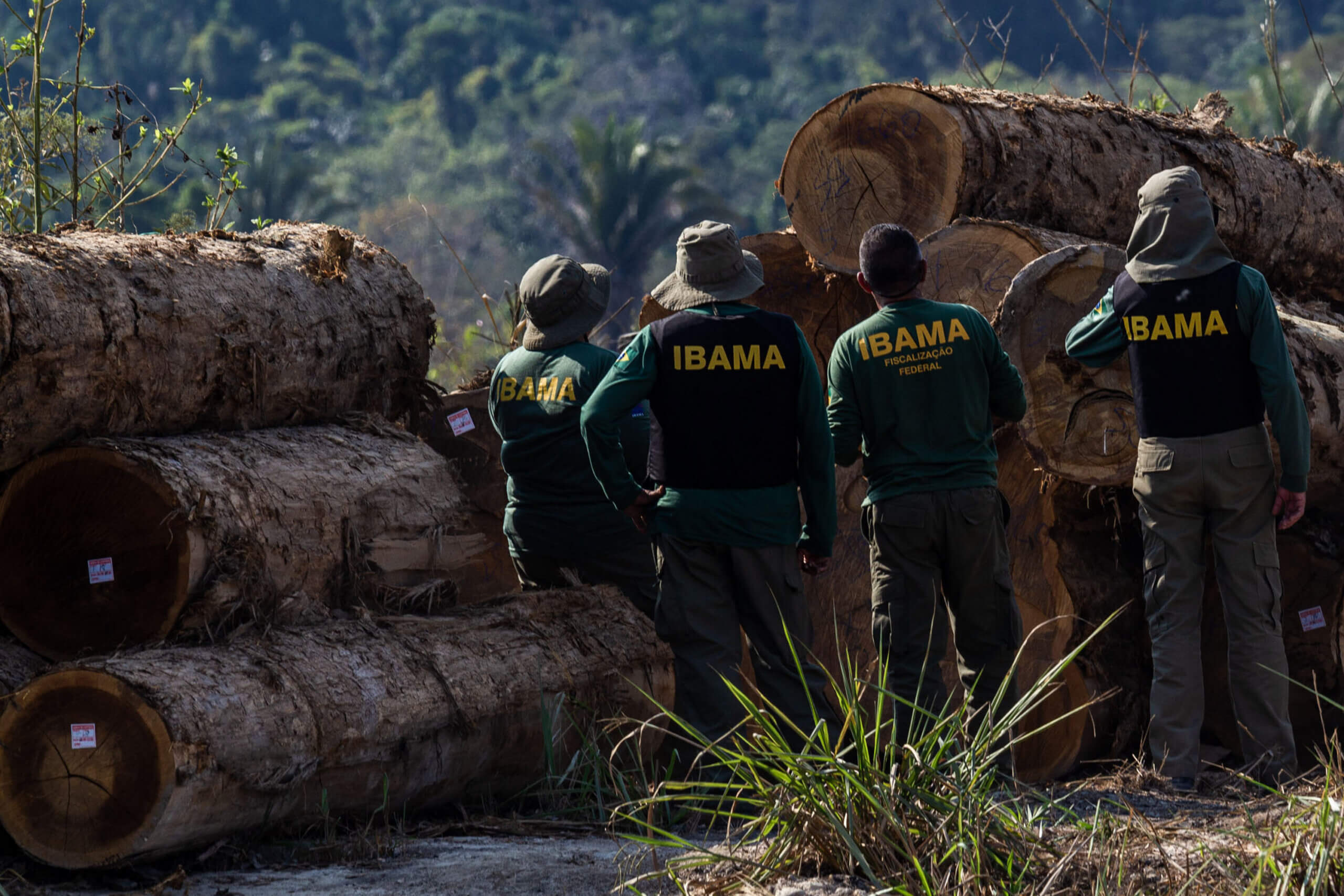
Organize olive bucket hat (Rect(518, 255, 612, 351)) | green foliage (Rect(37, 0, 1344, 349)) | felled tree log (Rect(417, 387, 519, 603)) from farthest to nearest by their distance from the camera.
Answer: green foliage (Rect(37, 0, 1344, 349))
felled tree log (Rect(417, 387, 519, 603))
olive bucket hat (Rect(518, 255, 612, 351))

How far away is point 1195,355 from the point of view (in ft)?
16.3

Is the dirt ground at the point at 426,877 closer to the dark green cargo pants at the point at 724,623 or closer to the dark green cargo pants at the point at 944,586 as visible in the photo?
the dark green cargo pants at the point at 724,623

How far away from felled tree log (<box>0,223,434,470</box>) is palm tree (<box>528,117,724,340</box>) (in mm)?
20708

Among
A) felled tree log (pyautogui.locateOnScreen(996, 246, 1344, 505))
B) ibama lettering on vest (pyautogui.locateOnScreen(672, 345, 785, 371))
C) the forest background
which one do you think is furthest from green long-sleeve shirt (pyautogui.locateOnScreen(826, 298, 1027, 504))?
the forest background

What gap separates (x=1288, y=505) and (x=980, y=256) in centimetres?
158

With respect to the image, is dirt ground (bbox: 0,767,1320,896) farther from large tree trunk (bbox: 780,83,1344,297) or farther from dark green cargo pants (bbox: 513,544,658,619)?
large tree trunk (bbox: 780,83,1344,297)

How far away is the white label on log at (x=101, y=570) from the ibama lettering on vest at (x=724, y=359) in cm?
193

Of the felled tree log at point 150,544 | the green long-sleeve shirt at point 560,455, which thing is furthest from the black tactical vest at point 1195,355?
the felled tree log at point 150,544

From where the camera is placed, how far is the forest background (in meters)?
41.0

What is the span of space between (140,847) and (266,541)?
1.18 m

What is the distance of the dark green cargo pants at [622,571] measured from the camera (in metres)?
5.86

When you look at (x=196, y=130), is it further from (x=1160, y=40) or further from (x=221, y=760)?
(x=221, y=760)

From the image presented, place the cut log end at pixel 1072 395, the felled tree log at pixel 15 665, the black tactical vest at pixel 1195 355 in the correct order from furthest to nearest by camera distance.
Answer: the cut log end at pixel 1072 395 → the black tactical vest at pixel 1195 355 → the felled tree log at pixel 15 665

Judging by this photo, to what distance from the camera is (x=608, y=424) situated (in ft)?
Answer: 16.5
